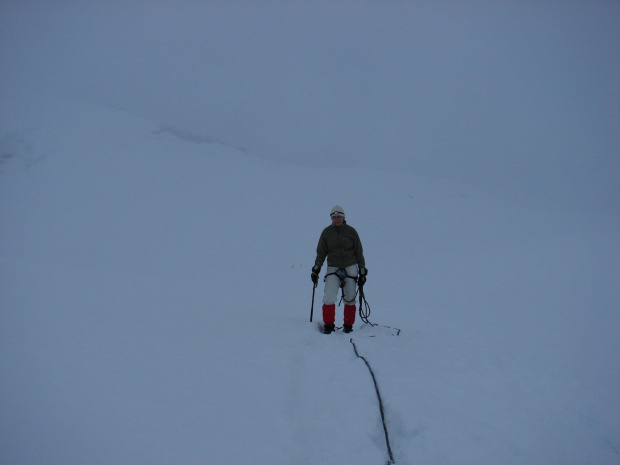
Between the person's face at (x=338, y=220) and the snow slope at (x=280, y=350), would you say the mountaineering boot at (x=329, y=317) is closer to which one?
the snow slope at (x=280, y=350)

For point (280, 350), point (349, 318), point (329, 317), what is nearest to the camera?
point (280, 350)

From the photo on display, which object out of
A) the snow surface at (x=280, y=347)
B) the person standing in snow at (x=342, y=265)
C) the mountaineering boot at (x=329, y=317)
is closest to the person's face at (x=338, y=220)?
the person standing in snow at (x=342, y=265)

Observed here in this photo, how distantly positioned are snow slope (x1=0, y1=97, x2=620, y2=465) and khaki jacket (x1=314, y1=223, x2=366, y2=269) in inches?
48.9

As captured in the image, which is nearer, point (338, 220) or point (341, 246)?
point (338, 220)

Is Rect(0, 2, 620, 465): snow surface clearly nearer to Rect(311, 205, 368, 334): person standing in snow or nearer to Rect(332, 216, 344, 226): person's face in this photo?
Rect(311, 205, 368, 334): person standing in snow

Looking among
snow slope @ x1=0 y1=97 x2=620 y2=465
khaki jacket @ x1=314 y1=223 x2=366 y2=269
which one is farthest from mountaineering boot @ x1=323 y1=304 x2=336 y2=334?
khaki jacket @ x1=314 y1=223 x2=366 y2=269

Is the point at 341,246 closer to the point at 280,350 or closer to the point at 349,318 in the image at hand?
the point at 349,318

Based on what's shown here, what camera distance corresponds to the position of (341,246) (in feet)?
20.4

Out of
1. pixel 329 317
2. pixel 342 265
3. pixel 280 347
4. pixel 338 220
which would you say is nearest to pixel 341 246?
pixel 342 265

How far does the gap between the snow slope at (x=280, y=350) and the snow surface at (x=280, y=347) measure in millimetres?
25

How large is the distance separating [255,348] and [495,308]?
228 inches

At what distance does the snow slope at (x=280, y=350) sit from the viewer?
2.99 meters

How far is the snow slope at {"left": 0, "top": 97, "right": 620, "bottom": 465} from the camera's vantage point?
299cm

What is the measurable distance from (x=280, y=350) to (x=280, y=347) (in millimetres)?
106
